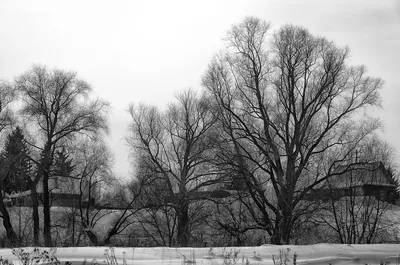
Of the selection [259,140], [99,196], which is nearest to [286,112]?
[259,140]

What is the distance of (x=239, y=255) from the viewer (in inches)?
368

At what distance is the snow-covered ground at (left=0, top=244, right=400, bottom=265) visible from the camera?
29.4ft

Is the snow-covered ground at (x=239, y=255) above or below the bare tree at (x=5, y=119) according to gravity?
below

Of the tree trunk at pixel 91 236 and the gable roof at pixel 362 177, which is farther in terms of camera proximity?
the tree trunk at pixel 91 236

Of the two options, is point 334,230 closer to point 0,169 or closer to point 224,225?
point 224,225

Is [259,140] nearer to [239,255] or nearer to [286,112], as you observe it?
[286,112]

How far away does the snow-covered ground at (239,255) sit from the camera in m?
8.97

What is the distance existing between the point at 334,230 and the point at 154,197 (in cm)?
1599

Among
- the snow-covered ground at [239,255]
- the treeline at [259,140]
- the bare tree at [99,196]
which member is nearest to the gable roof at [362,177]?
the treeline at [259,140]

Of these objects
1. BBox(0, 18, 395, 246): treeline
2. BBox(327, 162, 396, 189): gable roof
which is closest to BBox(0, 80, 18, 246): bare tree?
BBox(0, 18, 395, 246): treeline

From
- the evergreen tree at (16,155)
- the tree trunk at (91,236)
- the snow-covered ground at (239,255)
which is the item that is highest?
the evergreen tree at (16,155)

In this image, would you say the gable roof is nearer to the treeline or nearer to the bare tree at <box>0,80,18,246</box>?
the treeline

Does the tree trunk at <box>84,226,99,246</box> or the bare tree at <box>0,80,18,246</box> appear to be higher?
the bare tree at <box>0,80,18,246</box>

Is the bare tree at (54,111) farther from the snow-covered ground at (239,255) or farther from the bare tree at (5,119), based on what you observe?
the snow-covered ground at (239,255)
